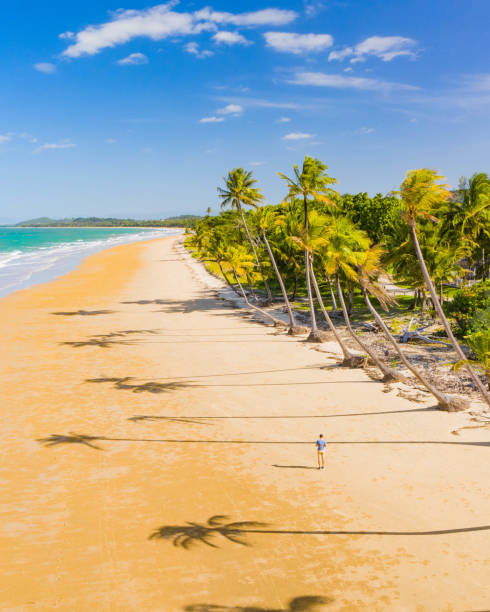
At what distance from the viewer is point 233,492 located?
11.0 meters

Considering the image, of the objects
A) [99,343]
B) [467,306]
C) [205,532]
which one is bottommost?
[205,532]

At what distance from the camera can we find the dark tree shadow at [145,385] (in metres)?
18.2

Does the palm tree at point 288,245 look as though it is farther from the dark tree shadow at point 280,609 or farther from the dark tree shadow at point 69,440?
the dark tree shadow at point 280,609

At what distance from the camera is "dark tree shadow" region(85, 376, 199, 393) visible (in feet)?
59.7

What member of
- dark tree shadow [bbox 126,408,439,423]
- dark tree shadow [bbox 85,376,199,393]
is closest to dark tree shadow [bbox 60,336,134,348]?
dark tree shadow [bbox 85,376,199,393]

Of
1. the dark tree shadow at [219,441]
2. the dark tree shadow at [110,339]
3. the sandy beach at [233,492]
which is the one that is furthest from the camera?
the dark tree shadow at [110,339]

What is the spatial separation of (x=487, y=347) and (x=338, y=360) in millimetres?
10029

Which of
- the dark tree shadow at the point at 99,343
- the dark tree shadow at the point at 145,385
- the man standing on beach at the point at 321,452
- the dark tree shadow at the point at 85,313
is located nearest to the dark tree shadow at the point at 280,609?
the man standing on beach at the point at 321,452

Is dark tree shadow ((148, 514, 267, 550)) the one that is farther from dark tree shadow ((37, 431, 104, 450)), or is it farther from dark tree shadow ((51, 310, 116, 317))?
dark tree shadow ((51, 310, 116, 317))

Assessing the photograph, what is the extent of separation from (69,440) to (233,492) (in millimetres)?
5750

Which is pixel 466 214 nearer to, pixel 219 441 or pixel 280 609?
pixel 219 441

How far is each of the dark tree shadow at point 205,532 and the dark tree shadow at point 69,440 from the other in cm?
463

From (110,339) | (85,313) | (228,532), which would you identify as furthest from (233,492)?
(85,313)

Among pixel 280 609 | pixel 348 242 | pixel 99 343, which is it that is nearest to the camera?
pixel 280 609
